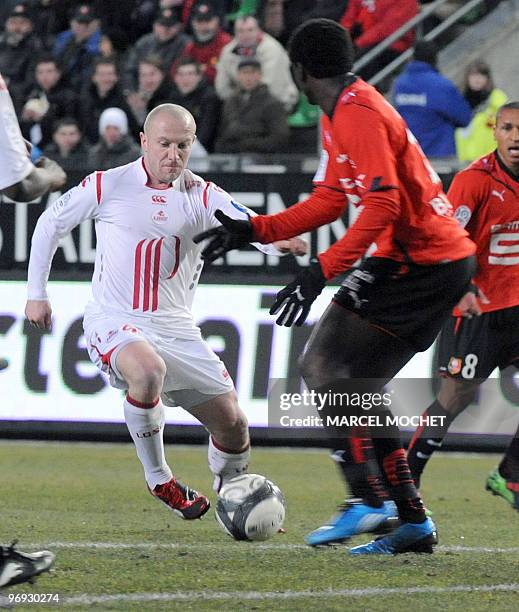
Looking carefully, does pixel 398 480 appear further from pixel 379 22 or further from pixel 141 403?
pixel 379 22

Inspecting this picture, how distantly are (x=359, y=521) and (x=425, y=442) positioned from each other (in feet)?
5.86

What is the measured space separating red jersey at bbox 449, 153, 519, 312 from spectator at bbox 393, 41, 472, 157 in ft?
15.7

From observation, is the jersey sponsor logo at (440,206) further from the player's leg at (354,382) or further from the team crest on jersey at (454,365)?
the team crest on jersey at (454,365)

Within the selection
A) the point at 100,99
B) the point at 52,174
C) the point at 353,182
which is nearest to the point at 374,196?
the point at 353,182

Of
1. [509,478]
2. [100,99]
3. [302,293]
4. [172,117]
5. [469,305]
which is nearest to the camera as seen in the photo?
[302,293]

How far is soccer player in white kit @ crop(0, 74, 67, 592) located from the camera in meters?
5.27

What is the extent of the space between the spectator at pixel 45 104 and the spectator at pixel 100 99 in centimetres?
17

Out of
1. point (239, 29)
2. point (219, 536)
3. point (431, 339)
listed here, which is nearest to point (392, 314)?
point (431, 339)

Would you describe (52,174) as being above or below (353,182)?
above

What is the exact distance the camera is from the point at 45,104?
14867mm

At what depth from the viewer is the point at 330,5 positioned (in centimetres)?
1498

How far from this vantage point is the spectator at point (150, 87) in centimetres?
1416

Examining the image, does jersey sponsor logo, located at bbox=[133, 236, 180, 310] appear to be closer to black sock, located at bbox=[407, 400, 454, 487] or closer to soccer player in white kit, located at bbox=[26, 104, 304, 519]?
soccer player in white kit, located at bbox=[26, 104, 304, 519]

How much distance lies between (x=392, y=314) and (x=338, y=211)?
53 cm
